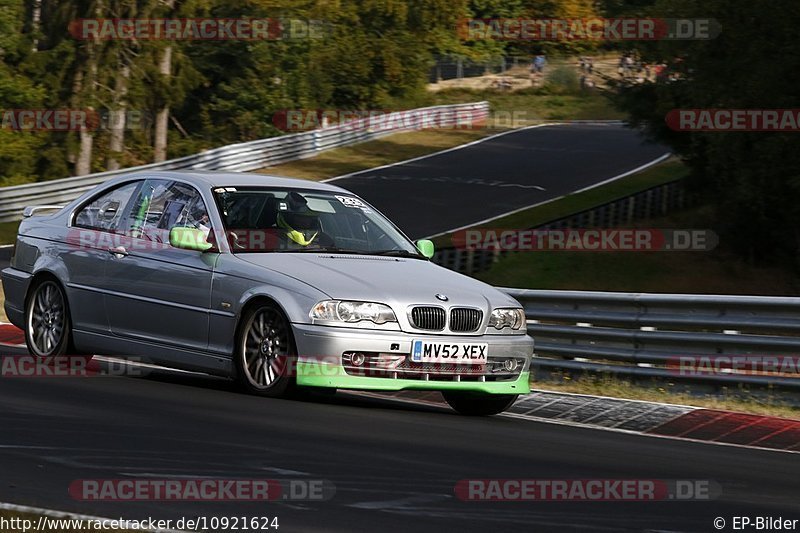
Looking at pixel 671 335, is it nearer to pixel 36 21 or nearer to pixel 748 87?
pixel 748 87

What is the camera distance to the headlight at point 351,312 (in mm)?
9398

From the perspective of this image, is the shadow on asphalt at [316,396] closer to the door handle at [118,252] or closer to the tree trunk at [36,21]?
the door handle at [118,252]

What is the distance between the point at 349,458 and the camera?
7.54 meters

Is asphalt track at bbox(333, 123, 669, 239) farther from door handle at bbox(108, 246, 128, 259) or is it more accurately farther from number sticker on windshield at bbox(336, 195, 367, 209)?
door handle at bbox(108, 246, 128, 259)

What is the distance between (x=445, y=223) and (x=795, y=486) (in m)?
27.8

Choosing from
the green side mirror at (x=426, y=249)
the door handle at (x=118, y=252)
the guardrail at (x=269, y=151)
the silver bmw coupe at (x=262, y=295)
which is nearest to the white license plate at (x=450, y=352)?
the silver bmw coupe at (x=262, y=295)

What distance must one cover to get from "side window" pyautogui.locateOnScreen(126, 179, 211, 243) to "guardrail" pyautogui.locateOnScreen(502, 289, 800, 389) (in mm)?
3701

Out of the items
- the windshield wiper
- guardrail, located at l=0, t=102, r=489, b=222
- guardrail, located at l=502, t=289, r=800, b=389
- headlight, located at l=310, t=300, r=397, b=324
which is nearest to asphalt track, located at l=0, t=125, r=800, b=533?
headlight, located at l=310, t=300, r=397, b=324

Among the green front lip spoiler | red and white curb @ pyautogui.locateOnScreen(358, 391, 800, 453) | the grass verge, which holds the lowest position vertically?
the grass verge

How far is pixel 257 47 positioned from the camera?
58562mm

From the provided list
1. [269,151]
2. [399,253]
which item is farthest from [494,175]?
[399,253]

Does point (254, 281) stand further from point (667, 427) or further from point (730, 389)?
point (730, 389)

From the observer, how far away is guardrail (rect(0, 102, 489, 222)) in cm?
3142

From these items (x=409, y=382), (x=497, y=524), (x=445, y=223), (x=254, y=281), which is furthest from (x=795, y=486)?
(x=445, y=223)
